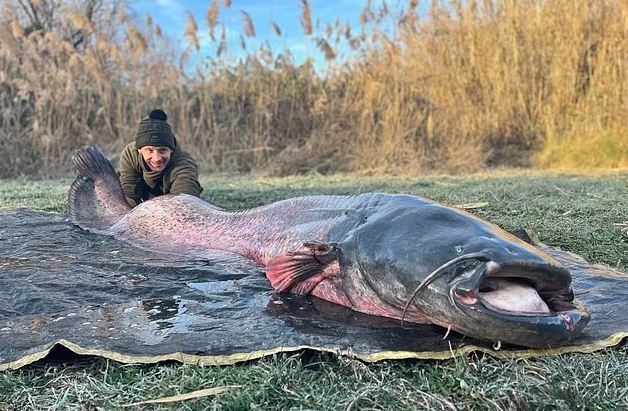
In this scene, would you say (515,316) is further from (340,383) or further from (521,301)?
(340,383)

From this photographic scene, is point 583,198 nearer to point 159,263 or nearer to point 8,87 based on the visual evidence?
point 159,263

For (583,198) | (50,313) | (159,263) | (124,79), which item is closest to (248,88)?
(124,79)

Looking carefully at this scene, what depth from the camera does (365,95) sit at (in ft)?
25.2

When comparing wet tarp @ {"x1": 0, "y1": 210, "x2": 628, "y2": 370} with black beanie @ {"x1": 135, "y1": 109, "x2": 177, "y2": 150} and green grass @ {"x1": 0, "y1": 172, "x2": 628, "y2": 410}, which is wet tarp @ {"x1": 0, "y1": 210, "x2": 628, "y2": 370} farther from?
black beanie @ {"x1": 135, "y1": 109, "x2": 177, "y2": 150}

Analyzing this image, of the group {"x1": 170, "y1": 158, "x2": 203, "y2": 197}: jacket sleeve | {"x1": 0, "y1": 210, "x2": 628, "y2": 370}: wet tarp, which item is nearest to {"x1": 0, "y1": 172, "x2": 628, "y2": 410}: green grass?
{"x1": 0, "y1": 210, "x2": 628, "y2": 370}: wet tarp

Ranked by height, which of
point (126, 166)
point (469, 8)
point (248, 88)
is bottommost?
point (126, 166)

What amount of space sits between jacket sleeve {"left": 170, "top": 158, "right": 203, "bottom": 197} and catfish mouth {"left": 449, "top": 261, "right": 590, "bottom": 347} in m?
2.29

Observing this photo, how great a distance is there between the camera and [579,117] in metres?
7.44

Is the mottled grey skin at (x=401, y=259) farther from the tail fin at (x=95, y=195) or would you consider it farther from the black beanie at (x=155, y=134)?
the black beanie at (x=155, y=134)

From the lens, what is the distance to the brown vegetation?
7.34 m

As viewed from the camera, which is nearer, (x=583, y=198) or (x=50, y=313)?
(x=50, y=313)

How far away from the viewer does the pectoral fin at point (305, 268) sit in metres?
1.85

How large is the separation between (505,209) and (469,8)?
5.20 m

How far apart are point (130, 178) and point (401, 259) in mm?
2626
